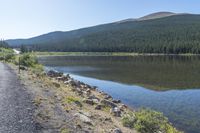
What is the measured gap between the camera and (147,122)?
690 inches

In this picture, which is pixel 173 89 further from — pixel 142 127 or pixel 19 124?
pixel 19 124

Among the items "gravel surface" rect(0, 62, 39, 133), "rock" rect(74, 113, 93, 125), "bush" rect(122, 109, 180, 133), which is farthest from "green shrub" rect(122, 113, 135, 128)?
"gravel surface" rect(0, 62, 39, 133)

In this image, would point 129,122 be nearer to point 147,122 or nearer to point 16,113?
point 147,122

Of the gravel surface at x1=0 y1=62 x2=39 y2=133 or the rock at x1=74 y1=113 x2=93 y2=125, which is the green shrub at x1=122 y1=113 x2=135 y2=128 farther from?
the gravel surface at x1=0 y1=62 x2=39 y2=133

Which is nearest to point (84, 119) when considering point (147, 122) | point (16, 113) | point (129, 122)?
point (129, 122)

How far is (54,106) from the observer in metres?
18.9

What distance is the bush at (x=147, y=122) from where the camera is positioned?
17.3 meters

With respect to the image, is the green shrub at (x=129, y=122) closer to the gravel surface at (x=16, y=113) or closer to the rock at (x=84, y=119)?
the rock at (x=84, y=119)

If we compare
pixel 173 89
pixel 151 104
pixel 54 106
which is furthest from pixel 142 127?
pixel 173 89

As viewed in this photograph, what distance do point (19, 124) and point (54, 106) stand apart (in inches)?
208

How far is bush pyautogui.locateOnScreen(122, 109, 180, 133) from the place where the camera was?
1734 cm

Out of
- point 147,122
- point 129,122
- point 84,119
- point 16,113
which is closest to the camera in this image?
point 16,113

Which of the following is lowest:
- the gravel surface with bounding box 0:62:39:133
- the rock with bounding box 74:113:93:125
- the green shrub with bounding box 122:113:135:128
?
the green shrub with bounding box 122:113:135:128

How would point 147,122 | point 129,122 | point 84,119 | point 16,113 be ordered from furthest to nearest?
1. point 129,122
2. point 147,122
3. point 84,119
4. point 16,113
